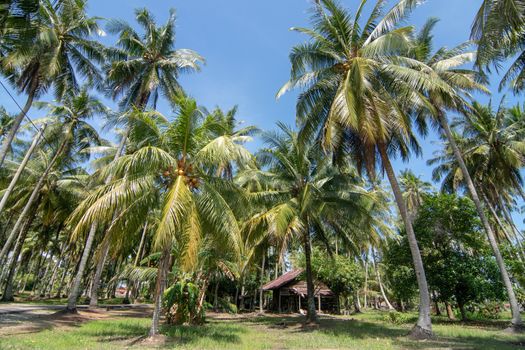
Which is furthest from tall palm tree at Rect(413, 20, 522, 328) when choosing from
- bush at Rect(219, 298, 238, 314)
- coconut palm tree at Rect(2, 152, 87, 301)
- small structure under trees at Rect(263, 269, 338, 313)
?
coconut palm tree at Rect(2, 152, 87, 301)

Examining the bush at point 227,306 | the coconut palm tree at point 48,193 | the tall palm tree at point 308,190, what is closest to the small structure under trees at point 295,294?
the bush at point 227,306

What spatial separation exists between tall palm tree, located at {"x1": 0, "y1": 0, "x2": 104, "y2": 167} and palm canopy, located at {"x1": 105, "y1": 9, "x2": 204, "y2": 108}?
1476 mm

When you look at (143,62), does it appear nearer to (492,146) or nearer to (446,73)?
(446,73)

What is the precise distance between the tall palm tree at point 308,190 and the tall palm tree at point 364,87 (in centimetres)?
207

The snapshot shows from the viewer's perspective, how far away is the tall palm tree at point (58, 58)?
43.3 ft

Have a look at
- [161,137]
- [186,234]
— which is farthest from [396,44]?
[186,234]

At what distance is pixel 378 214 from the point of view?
62.2 ft

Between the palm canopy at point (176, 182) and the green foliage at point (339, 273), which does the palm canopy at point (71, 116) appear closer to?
the palm canopy at point (176, 182)

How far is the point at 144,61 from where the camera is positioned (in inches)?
744

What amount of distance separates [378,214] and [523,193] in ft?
33.0

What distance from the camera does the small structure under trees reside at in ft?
98.8

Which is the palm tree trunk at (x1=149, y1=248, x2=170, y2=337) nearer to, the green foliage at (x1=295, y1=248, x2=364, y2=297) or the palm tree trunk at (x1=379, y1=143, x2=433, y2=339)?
the palm tree trunk at (x1=379, y1=143, x2=433, y2=339)

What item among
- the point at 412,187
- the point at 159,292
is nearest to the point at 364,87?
the point at 159,292

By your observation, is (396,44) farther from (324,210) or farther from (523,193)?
(523,193)
